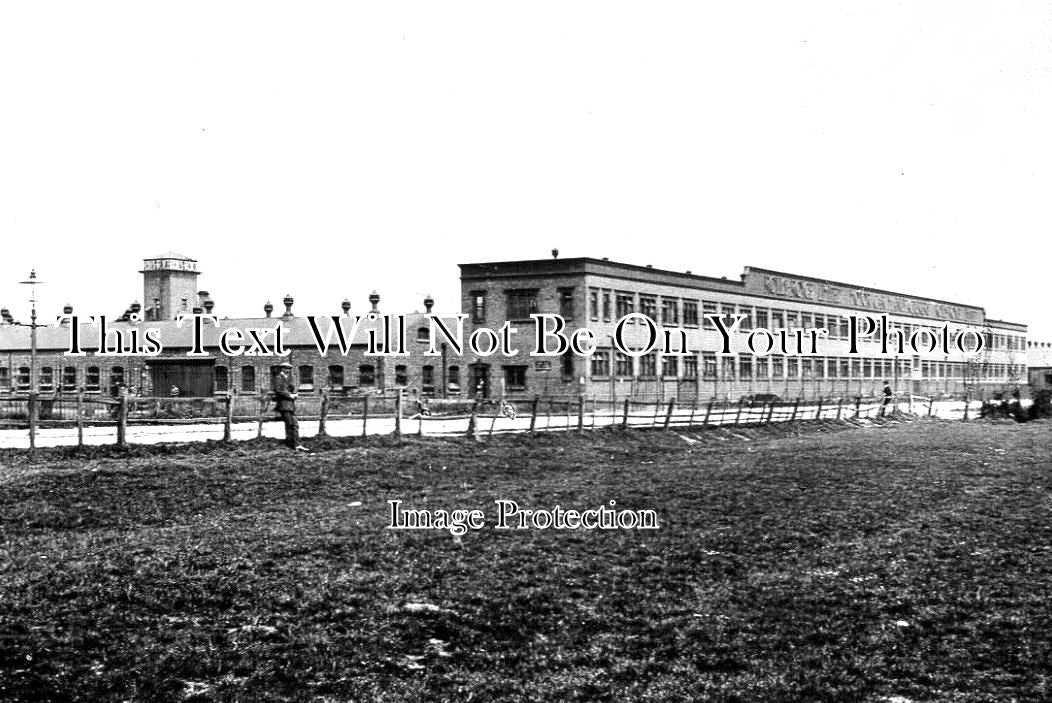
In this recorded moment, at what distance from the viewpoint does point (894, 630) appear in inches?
337

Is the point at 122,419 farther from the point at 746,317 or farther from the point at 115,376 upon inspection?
the point at 746,317

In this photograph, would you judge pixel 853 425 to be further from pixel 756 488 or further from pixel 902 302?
pixel 902 302

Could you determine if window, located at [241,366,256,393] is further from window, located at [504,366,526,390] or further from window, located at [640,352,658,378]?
window, located at [640,352,658,378]

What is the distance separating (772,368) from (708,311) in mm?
9143

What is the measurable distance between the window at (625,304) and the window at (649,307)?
948 mm

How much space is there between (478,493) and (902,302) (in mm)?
77390

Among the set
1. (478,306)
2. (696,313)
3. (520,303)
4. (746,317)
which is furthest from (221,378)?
(746,317)

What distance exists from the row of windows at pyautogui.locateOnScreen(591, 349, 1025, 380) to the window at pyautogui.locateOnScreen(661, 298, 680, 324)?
6.95ft

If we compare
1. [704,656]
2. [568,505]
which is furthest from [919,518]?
[704,656]

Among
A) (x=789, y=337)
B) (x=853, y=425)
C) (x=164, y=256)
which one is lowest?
(x=853, y=425)

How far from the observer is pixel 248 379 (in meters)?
60.1

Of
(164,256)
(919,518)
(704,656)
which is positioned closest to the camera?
(704,656)

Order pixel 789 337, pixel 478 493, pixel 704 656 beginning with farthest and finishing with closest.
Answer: pixel 789 337 < pixel 478 493 < pixel 704 656

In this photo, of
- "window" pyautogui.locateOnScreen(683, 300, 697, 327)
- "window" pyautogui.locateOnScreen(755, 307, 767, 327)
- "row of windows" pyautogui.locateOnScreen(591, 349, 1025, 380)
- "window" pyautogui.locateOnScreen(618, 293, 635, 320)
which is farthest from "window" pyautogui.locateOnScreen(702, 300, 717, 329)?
"window" pyautogui.locateOnScreen(618, 293, 635, 320)
